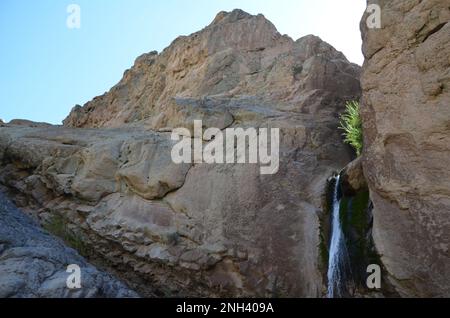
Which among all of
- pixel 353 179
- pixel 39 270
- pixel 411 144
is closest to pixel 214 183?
pixel 353 179

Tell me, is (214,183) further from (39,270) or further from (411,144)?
(39,270)

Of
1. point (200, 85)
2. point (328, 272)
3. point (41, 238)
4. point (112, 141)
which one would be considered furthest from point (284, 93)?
point (41, 238)

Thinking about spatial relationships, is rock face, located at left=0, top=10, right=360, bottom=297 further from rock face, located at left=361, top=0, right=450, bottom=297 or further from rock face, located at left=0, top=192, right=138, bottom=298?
rock face, located at left=0, top=192, right=138, bottom=298

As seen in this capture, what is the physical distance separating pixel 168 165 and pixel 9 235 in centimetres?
557

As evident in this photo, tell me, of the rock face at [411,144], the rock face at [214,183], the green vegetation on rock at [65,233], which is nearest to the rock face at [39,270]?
the rock face at [214,183]

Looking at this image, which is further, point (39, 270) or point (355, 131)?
point (355, 131)

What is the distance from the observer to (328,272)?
35.7 ft

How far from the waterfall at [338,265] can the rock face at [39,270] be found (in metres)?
4.79

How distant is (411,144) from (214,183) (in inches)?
224

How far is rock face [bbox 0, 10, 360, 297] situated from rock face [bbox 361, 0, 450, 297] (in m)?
2.08

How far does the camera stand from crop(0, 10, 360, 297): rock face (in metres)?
11.7

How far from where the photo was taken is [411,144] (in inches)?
395

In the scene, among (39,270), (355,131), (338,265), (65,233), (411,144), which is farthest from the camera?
(65,233)

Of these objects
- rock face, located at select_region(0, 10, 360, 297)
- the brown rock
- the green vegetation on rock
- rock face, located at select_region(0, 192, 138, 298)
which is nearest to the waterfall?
rock face, located at select_region(0, 10, 360, 297)
